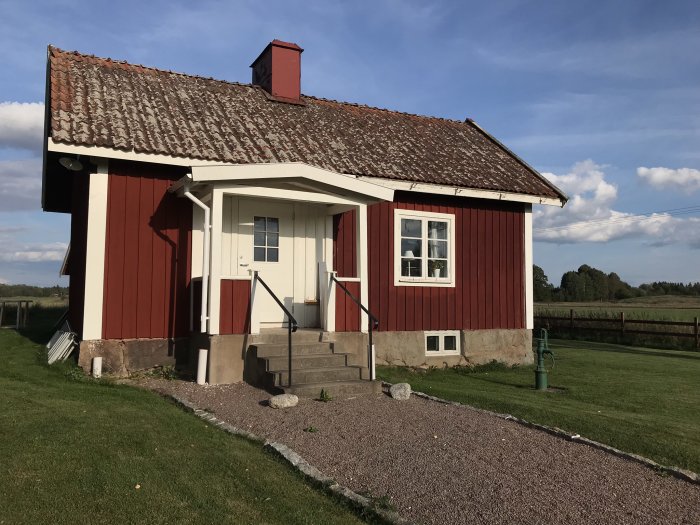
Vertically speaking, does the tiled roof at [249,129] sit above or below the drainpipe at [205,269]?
above

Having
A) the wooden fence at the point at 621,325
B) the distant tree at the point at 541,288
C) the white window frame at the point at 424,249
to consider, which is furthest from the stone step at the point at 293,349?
the distant tree at the point at 541,288

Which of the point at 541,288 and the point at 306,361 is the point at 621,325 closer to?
the point at 306,361

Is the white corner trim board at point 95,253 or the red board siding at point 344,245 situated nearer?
the white corner trim board at point 95,253

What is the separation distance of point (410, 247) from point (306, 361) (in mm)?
4434

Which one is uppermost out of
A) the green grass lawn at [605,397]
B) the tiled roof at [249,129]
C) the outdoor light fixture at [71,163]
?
the tiled roof at [249,129]

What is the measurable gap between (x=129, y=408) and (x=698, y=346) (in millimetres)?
19114

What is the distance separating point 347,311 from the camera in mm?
10086

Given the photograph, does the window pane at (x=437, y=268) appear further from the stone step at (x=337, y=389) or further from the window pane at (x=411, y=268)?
the stone step at (x=337, y=389)

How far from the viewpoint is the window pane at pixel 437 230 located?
12625mm

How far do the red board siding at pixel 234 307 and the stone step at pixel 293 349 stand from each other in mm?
377

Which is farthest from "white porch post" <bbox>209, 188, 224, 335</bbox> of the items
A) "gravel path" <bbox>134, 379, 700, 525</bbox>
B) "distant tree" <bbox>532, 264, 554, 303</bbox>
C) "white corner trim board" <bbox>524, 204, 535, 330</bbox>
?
"distant tree" <bbox>532, 264, 554, 303</bbox>

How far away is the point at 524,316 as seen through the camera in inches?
537

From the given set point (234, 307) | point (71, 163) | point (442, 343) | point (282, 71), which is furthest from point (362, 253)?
point (282, 71)

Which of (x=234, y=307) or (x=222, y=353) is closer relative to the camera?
(x=222, y=353)
